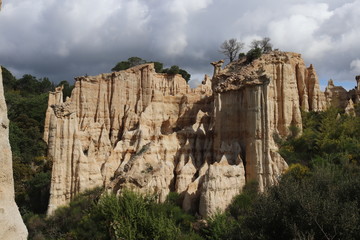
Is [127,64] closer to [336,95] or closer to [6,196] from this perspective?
[336,95]

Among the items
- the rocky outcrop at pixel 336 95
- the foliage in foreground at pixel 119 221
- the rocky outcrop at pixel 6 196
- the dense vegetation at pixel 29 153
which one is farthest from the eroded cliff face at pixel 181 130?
the rocky outcrop at pixel 6 196

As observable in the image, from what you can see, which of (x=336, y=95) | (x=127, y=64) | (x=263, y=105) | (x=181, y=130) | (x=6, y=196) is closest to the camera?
(x=6, y=196)

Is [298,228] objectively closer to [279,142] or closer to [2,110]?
[2,110]

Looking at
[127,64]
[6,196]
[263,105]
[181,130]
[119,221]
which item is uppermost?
[127,64]

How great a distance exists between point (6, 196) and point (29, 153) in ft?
123

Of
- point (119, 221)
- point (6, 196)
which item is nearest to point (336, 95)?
point (119, 221)

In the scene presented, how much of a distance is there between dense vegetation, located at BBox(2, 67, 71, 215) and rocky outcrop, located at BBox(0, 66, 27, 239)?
2525cm

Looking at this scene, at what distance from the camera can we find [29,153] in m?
40.3

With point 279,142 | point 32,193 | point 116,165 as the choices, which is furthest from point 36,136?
point 279,142

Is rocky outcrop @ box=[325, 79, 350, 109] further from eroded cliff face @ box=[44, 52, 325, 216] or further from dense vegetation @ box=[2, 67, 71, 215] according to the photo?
dense vegetation @ box=[2, 67, 71, 215]

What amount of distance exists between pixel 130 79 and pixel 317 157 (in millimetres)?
19747

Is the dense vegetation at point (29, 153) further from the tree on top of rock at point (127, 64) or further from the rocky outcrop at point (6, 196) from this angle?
the rocky outcrop at point (6, 196)

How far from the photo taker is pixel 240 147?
25.7 meters

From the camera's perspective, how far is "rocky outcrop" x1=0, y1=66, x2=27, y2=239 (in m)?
5.70
